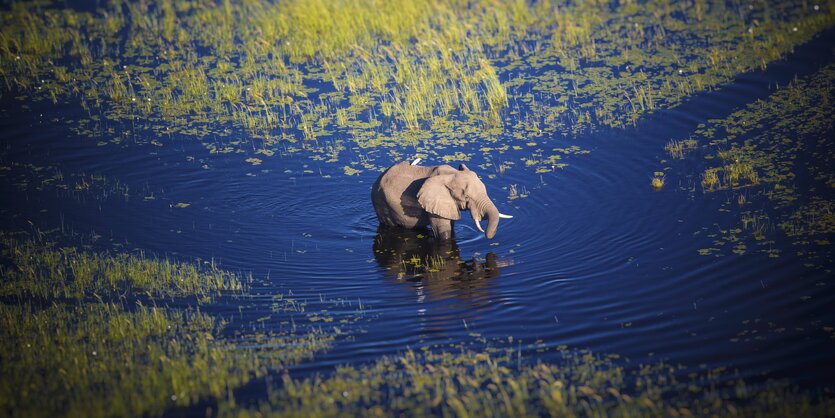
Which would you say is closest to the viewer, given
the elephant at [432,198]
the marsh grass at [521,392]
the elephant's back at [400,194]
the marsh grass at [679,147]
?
the marsh grass at [521,392]

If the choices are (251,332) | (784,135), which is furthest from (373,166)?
(784,135)

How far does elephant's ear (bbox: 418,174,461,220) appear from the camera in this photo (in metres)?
14.0

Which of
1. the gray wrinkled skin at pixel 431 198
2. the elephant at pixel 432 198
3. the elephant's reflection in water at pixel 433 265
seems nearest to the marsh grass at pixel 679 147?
the elephant at pixel 432 198

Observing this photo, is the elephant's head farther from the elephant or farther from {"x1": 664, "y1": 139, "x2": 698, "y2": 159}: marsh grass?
{"x1": 664, "y1": 139, "x2": 698, "y2": 159}: marsh grass

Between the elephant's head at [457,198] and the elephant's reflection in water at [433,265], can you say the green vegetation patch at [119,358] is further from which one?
the elephant's head at [457,198]

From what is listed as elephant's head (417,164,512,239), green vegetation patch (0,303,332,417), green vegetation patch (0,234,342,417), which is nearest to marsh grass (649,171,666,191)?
elephant's head (417,164,512,239)

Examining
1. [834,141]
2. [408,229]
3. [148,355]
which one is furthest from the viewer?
[834,141]

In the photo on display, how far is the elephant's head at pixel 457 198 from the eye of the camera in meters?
14.0

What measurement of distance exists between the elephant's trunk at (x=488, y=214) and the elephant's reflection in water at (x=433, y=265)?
35cm

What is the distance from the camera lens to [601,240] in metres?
14.0

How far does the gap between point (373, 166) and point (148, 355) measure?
6815 millimetres

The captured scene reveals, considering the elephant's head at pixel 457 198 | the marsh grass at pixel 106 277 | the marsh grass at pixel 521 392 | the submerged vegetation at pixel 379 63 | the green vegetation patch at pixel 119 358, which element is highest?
the submerged vegetation at pixel 379 63

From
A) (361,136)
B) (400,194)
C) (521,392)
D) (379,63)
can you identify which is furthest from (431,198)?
(379,63)

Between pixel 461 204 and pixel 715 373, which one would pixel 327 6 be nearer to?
pixel 461 204
